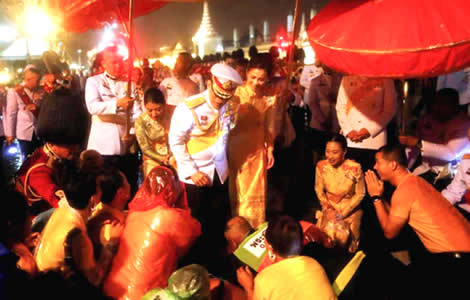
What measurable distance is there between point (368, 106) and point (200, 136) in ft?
6.84

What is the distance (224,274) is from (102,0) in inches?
130

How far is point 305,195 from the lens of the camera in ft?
18.9

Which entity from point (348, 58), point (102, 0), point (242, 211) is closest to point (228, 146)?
point (242, 211)

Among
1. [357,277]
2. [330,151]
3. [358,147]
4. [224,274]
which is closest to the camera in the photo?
[357,277]

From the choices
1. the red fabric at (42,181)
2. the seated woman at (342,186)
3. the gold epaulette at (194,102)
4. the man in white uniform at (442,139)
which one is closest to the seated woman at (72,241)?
the red fabric at (42,181)

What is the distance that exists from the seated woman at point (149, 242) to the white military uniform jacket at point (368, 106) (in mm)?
2564

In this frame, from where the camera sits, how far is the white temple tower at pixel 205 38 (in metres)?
60.5

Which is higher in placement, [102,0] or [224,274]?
[102,0]

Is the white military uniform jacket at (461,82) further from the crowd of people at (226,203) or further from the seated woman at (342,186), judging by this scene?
the seated woman at (342,186)

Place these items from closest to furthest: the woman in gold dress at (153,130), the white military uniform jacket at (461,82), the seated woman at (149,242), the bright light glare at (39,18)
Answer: the seated woman at (149,242), the woman in gold dress at (153,130), the white military uniform jacket at (461,82), the bright light glare at (39,18)

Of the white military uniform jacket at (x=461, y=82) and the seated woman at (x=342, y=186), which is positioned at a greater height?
the white military uniform jacket at (x=461, y=82)

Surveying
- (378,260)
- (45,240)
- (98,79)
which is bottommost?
(378,260)

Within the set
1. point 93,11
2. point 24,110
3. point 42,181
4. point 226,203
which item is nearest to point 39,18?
point 24,110

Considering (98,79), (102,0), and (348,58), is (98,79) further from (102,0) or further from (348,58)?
(348,58)
